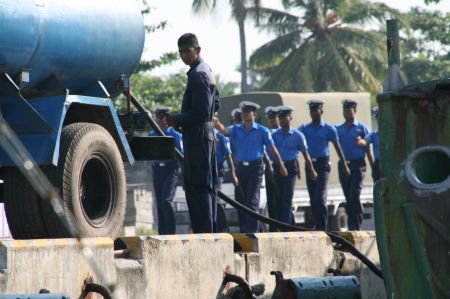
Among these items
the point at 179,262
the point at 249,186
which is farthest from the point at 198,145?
the point at 249,186

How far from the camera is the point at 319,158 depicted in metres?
16.8

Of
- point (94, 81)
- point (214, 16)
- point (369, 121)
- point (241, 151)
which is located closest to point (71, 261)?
point (94, 81)

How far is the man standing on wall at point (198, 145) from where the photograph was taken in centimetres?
891

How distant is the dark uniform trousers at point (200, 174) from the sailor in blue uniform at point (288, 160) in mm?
7583

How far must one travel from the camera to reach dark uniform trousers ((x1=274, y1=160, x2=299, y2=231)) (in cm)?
1656

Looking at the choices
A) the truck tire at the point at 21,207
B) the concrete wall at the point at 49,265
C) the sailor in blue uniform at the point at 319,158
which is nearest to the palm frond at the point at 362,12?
the sailor in blue uniform at the point at 319,158

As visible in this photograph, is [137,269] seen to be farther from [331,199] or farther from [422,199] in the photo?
[331,199]

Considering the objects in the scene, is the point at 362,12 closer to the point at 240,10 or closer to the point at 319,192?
the point at 240,10

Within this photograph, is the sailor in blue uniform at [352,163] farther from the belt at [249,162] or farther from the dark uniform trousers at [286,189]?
the belt at [249,162]

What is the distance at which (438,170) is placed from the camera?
5367 mm

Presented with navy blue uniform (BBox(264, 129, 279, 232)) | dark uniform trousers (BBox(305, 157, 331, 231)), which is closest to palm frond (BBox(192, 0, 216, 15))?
navy blue uniform (BBox(264, 129, 279, 232))

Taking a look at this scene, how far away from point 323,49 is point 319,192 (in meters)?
30.3

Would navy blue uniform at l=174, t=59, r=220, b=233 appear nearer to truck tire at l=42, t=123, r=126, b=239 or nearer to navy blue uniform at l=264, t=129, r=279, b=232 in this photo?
truck tire at l=42, t=123, r=126, b=239

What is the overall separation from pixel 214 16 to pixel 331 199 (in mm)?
21967
